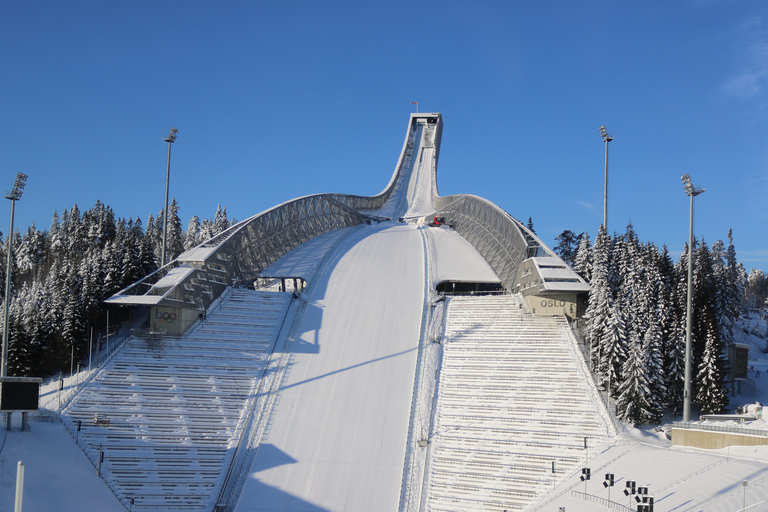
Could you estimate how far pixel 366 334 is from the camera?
1261 inches

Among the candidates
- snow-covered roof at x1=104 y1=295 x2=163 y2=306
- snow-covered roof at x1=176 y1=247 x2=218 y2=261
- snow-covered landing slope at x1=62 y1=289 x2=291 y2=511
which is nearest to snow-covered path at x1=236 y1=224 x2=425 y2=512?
snow-covered landing slope at x1=62 y1=289 x2=291 y2=511

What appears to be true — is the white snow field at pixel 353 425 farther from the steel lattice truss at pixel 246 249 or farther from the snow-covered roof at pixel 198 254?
the snow-covered roof at pixel 198 254

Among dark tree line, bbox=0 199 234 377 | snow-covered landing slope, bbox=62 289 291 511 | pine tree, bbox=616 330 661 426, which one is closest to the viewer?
snow-covered landing slope, bbox=62 289 291 511

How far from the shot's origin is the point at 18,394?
2086 centimetres

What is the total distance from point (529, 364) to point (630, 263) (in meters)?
7.05

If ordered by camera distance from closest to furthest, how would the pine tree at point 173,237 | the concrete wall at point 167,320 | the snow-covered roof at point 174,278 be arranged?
the concrete wall at point 167,320
the snow-covered roof at point 174,278
the pine tree at point 173,237

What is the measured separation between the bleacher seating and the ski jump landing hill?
3.0 inches

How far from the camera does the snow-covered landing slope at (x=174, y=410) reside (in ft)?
72.5

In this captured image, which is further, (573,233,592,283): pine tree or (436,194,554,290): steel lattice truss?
(436,194,554,290): steel lattice truss

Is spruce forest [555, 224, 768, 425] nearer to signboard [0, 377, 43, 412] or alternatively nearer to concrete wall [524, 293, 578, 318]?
concrete wall [524, 293, 578, 318]

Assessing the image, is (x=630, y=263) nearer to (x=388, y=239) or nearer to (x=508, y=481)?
(x=508, y=481)

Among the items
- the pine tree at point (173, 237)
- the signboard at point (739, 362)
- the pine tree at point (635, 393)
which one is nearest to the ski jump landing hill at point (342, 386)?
the pine tree at point (635, 393)

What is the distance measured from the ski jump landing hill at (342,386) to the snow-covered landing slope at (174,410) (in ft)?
0.22

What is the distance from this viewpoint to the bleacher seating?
22.5m
